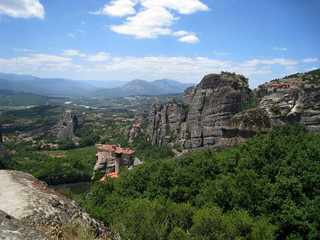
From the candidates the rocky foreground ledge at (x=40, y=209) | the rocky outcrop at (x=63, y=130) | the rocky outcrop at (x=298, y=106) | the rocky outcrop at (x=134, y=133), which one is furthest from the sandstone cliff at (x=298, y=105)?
the rocky outcrop at (x=63, y=130)

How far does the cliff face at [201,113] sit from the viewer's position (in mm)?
58875

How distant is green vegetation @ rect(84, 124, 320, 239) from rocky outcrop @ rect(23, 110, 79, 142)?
90.8 metres

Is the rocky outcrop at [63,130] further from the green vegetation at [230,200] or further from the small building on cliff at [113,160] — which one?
the green vegetation at [230,200]

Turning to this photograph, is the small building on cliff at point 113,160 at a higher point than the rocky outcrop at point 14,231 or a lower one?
lower

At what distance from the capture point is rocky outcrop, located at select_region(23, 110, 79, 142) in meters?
101

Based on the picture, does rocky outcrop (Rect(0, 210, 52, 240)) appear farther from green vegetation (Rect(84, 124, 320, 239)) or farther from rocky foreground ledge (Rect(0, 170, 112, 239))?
green vegetation (Rect(84, 124, 320, 239))

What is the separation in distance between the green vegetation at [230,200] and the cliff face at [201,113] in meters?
40.0

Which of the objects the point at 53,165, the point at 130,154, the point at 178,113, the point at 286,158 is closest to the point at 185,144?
the point at 178,113

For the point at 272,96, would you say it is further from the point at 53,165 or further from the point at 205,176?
the point at 53,165

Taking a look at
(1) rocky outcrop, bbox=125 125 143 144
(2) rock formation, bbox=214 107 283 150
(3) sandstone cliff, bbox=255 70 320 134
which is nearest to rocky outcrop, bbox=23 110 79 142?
(1) rocky outcrop, bbox=125 125 143 144

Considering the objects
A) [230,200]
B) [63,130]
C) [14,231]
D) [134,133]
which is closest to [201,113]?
[134,133]

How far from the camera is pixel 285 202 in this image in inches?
458

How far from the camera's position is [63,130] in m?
103

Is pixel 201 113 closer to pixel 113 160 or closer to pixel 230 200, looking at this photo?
pixel 113 160
